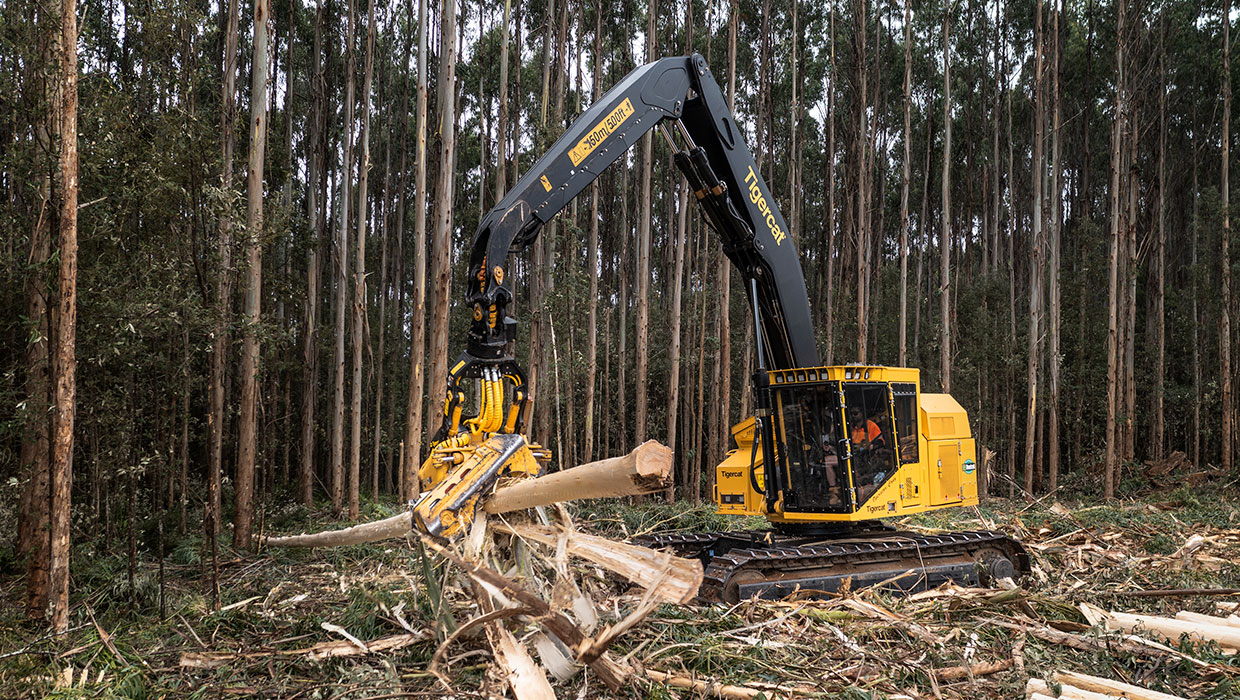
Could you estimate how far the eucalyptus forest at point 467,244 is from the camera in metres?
8.48

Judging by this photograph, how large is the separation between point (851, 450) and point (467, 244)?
25733 mm

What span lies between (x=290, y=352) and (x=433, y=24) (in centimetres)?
1037

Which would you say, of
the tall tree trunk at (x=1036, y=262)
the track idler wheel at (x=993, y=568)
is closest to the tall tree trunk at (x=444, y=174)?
the track idler wheel at (x=993, y=568)

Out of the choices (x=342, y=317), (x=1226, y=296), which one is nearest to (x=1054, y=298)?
(x=1226, y=296)

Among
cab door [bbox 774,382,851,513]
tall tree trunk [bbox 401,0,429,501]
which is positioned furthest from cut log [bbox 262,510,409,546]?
tall tree trunk [bbox 401,0,429,501]

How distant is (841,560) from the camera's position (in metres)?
7.85

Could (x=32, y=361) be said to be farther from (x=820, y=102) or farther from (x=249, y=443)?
(x=820, y=102)

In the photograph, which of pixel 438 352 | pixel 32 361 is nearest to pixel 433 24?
pixel 438 352

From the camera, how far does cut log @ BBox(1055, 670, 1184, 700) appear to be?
4.42 meters

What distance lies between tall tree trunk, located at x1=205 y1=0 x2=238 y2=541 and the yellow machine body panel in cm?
538

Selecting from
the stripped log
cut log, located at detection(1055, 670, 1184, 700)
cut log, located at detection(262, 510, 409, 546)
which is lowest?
cut log, located at detection(1055, 670, 1184, 700)

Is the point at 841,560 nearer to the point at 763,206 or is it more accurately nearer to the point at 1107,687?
the point at 1107,687

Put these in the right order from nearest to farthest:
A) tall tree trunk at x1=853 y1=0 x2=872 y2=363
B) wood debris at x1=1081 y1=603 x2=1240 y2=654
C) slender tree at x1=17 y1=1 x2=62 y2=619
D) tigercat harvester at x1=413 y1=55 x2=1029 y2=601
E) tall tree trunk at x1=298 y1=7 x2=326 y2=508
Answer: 1. wood debris at x1=1081 y1=603 x2=1240 y2=654
2. slender tree at x1=17 y1=1 x2=62 y2=619
3. tigercat harvester at x1=413 y1=55 x2=1029 y2=601
4. tall tree trunk at x1=298 y1=7 x2=326 y2=508
5. tall tree trunk at x1=853 y1=0 x2=872 y2=363

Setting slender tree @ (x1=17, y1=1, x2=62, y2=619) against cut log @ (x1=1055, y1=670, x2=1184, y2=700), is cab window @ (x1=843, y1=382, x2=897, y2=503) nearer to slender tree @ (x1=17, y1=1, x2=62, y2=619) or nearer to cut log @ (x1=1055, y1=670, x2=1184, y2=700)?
cut log @ (x1=1055, y1=670, x2=1184, y2=700)
